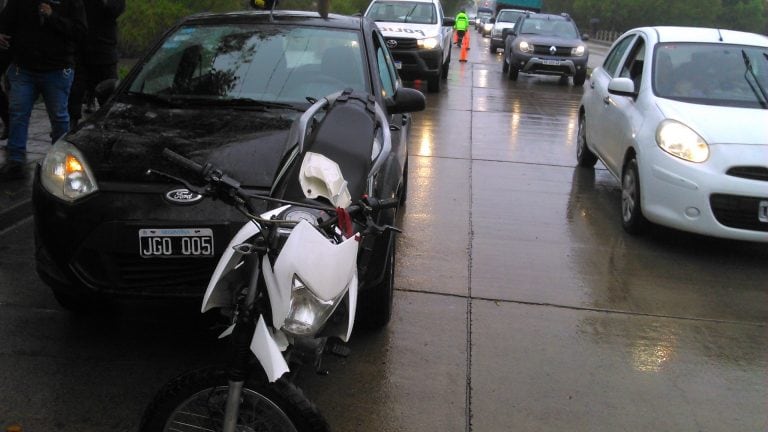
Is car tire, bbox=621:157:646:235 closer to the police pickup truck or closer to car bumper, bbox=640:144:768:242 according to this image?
car bumper, bbox=640:144:768:242

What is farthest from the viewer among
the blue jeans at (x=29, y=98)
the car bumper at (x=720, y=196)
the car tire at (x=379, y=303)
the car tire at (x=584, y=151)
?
the car tire at (x=584, y=151)

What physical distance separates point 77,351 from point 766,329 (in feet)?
13.2

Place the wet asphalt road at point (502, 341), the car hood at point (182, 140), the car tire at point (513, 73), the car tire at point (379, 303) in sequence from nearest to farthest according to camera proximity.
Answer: the wet asphalt road at point (502, 341) < the car hood at point (182, 140) < the car tire at point (379, 303) < the car tire at point (513, 73)

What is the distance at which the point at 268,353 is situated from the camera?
7.81 ft

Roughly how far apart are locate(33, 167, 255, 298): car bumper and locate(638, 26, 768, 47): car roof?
530cm

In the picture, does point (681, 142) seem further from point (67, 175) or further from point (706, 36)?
point (67, 175)

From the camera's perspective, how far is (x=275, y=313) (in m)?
2.38

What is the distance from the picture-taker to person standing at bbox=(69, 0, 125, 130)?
770cm

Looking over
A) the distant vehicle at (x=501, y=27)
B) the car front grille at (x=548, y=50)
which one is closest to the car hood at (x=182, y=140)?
the car front grille at (x=548, y=50)

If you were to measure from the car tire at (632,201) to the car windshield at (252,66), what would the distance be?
104 inches

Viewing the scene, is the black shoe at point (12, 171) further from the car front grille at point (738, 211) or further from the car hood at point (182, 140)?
the car front grille at point (738, 211)

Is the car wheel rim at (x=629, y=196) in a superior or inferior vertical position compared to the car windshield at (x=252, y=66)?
inferior

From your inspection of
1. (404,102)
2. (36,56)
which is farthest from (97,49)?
(404,102)

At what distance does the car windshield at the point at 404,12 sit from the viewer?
16297 mm
